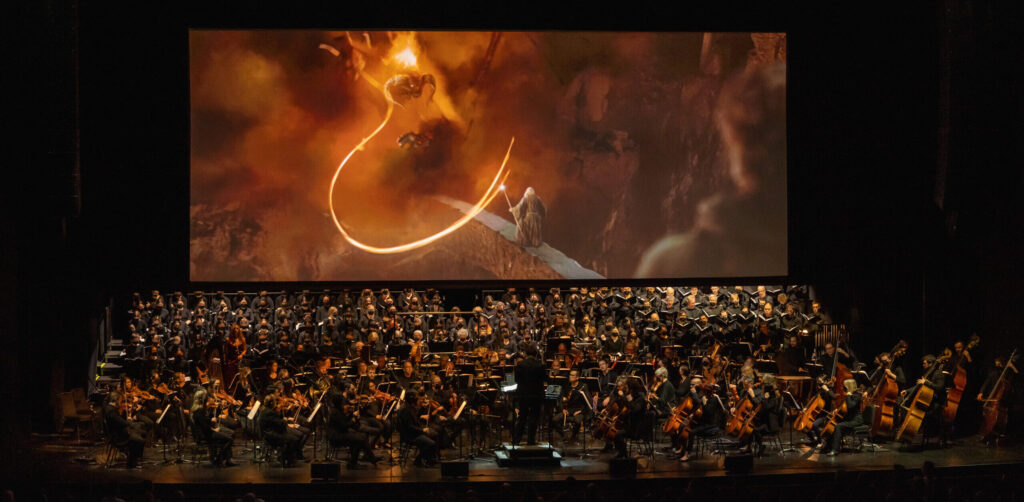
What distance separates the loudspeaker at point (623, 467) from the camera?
1192 centimetres

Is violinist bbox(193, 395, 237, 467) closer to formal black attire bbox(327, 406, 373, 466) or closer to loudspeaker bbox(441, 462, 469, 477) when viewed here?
formal black attire bbox(327, 406, 373, 466)

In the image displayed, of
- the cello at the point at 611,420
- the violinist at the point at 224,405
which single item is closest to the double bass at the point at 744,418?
the cello at the point at 611,420

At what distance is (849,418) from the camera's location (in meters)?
13.1

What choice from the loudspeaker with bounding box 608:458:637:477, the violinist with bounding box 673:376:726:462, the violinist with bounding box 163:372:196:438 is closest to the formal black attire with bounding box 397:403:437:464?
the loudspeaker with bounding box 608:458:637:477

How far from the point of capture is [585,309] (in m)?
16.7

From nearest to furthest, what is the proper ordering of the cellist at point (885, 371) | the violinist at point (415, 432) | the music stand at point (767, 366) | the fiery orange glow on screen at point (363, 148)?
the violinist at point (415, 432) < the cellist at point (885, 371) < the music stand at point (767, 366) < the fiery orange glow on screen at point (363, 148)

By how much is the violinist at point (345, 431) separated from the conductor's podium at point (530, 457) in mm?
1504

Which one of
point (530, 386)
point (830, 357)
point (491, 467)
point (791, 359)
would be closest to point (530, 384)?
point (530, 386)

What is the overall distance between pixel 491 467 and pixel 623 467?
1544 millimetres

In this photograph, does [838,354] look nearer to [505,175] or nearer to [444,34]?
[505,175]

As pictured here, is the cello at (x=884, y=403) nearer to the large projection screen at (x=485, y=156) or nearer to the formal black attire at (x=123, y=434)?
the large projection screen at (x=485, y=156)

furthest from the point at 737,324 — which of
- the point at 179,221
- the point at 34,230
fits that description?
the point at 34,230

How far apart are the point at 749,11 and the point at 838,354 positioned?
4904 millimetres

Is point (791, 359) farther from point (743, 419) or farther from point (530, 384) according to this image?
point (530, 384)
